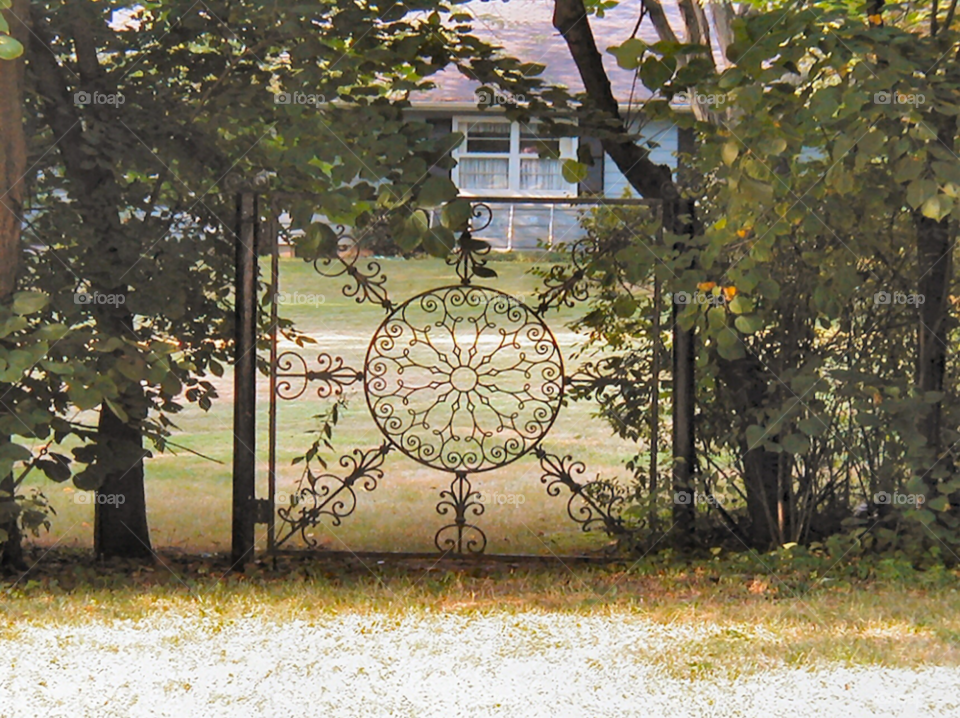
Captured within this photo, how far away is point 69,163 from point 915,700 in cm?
472

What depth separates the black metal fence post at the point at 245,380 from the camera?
5.87 metres

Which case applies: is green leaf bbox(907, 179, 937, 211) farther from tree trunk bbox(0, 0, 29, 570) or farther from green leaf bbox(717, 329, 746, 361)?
tree trunk bbox(0, 0, 29, 570)

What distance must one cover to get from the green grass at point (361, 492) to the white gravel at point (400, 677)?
1.63 meters

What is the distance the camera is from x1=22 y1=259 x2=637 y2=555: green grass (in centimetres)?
749

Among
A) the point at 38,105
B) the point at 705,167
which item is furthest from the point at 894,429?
the point at 38,105

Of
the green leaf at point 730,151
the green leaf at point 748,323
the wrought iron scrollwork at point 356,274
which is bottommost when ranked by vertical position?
the green leaf at point 748,323

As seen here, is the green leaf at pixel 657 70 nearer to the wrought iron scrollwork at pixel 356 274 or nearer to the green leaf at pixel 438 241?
the green leaf at pixel 438 241

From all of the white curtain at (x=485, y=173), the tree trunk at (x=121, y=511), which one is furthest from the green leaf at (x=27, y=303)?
the white curtain at (x=485, y=173)

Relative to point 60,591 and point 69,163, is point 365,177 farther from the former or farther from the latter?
point 60,591

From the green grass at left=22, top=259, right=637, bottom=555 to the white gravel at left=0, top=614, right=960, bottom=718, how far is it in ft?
5.35

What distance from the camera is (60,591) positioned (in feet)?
17.0

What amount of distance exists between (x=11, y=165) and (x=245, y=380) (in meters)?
1.58

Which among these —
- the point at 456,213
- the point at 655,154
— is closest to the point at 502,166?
the point at 655,154

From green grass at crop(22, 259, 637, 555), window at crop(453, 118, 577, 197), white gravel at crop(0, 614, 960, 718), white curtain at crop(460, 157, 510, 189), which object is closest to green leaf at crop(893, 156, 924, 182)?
white gravel at crop(0, 614, 960, 718)
